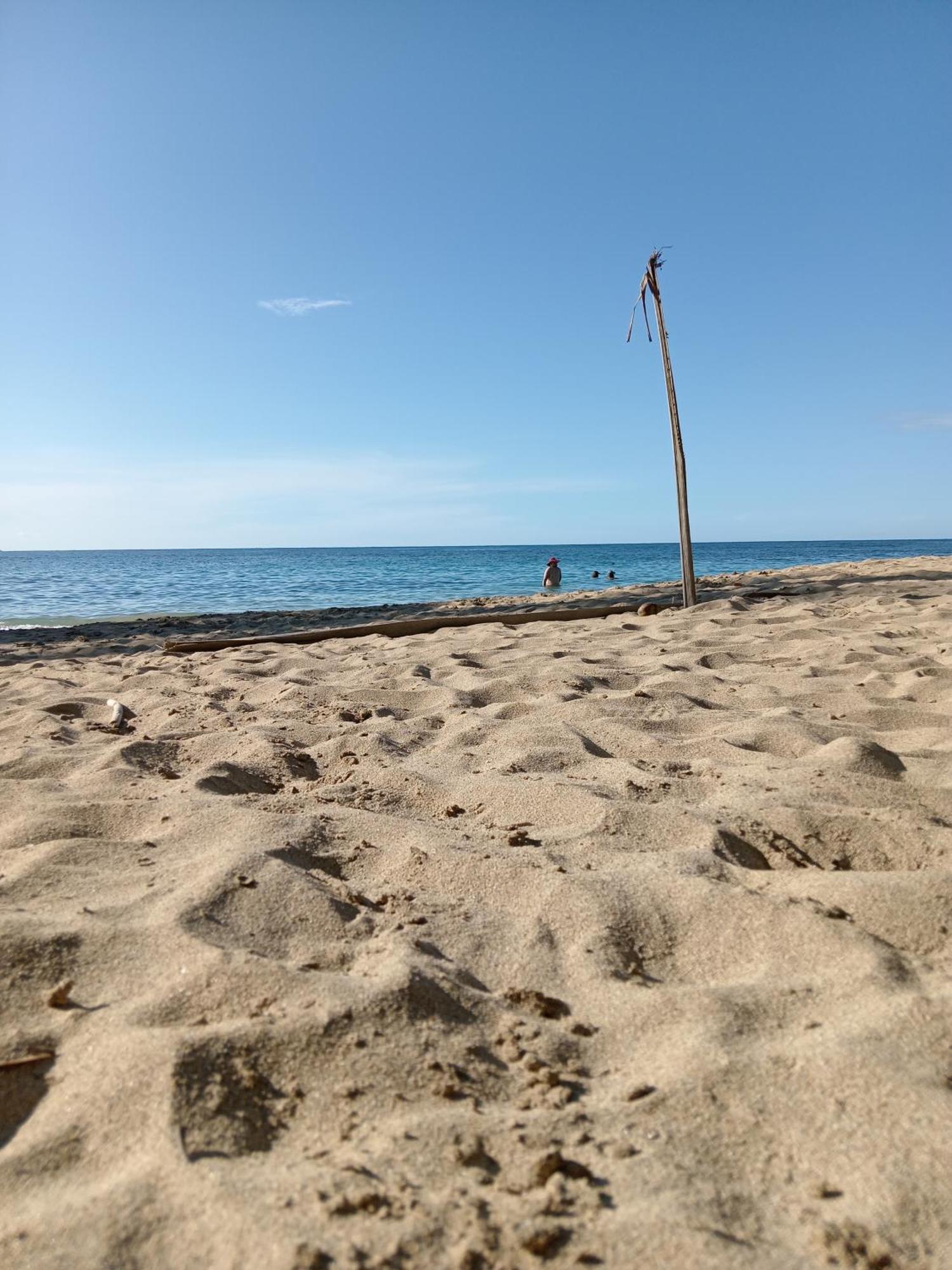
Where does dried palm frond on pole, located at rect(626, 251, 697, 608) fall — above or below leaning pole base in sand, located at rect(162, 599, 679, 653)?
above

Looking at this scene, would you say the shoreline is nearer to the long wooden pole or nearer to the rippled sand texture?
the long wooden pole

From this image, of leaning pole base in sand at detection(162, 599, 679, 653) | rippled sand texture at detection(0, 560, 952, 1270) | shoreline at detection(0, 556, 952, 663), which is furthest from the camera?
shoreline at detection(0, 556, 952, 663)

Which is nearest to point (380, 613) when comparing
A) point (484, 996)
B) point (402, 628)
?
point (402, 628)

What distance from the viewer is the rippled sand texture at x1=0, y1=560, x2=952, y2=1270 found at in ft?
3.07

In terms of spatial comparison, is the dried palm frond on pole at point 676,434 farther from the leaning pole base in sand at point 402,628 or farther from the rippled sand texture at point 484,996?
the rippled sand texture at point 484,996

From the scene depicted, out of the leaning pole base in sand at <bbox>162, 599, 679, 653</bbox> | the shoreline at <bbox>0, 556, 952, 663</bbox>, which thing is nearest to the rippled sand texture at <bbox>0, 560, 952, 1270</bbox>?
the leaning pole base in sand at <bbox>162, 599, 679, 653</bbox>

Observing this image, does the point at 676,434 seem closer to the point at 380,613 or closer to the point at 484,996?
the point at 380,613

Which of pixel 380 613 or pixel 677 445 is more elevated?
pixel 677 445

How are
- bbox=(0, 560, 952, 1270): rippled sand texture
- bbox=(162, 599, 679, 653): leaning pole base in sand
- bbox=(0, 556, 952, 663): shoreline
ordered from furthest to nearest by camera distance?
bbox=(0, 556, 952, 663): shoreline < bbox=(162, 599, 679, 653): leaning pole base in sand < bbox=(0, 560, 952, 1270): rippled sand texture

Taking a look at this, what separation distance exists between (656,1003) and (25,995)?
1061mm

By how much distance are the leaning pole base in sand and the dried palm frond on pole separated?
29 centimetres

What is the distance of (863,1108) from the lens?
109cm

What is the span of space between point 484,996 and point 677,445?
253 inches

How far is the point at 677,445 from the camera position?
7129 mm
